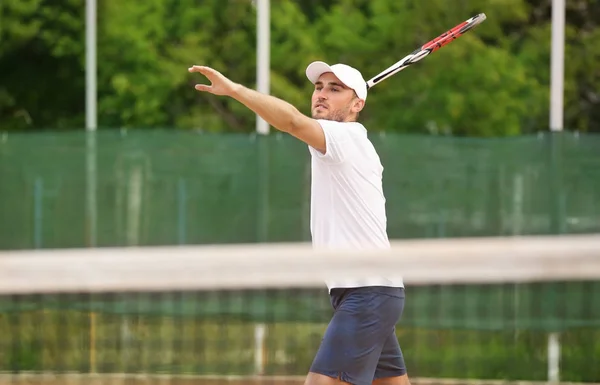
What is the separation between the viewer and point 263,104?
193 inches

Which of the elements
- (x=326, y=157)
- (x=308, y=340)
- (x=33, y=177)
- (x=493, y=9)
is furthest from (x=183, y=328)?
(x=493, y=9)

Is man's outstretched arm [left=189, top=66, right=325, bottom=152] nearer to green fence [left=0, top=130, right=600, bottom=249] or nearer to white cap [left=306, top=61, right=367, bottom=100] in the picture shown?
white cap [left=306, top=61, right=367, bottom=100]

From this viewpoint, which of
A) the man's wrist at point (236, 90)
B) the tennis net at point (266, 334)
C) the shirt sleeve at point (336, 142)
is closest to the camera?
the man's wrist at point (236, 90)

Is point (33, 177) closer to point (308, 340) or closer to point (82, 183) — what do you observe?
point (82, 183)

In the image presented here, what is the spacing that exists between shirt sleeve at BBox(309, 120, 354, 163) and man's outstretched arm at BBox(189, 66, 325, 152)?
162 millimetres

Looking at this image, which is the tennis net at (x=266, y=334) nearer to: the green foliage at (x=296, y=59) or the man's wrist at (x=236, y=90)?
the man's wrist at (x=236, y=90)

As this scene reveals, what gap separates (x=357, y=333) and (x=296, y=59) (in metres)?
14.9

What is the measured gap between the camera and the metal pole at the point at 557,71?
11.6 m

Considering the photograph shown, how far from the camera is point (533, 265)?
3.89 meters

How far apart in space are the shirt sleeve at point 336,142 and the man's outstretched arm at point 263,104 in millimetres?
162

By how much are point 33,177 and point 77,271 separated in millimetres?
6982

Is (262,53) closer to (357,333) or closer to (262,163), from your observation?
(262,163)

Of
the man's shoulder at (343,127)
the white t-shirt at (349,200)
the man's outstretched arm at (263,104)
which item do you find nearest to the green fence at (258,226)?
the white t-shirt at (349,200)

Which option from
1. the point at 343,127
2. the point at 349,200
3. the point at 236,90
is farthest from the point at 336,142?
the point at 236,90
